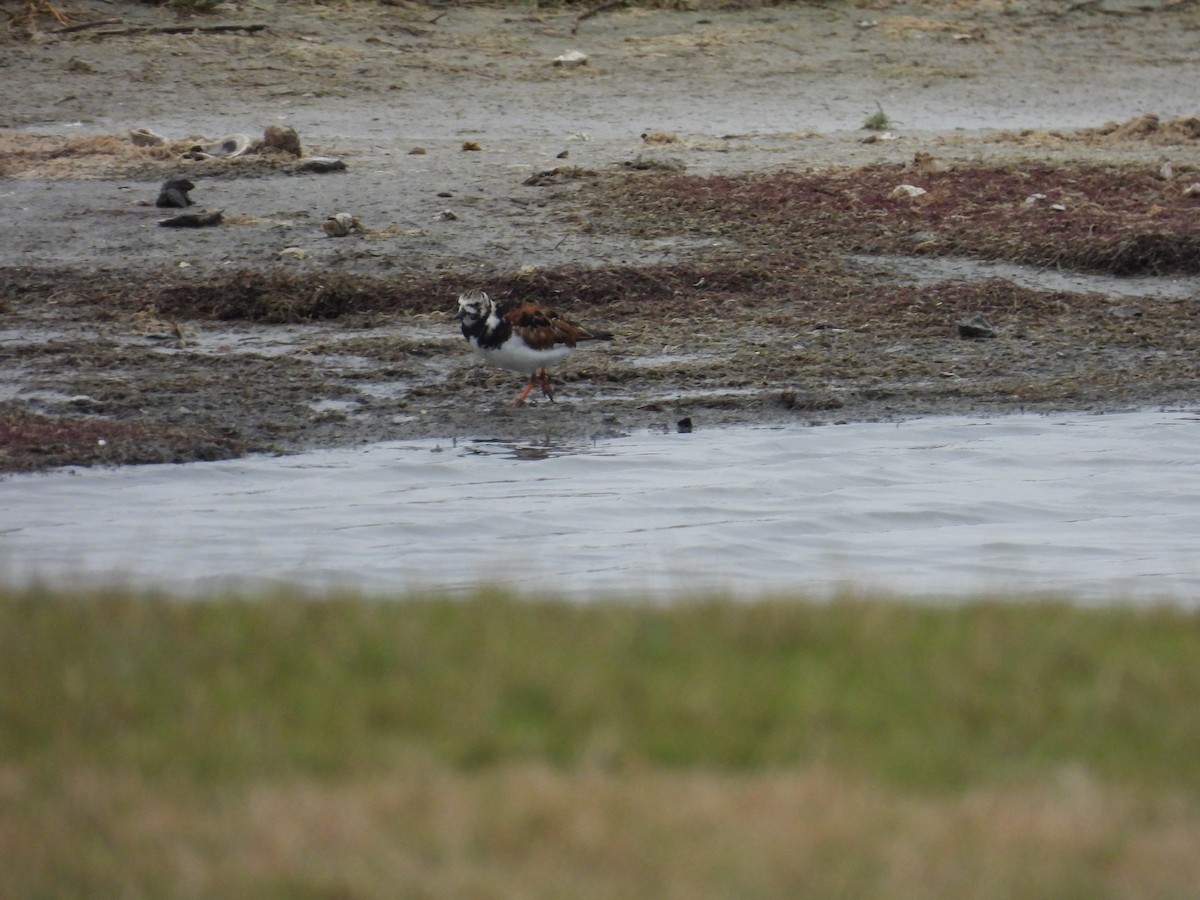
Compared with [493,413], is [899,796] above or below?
above

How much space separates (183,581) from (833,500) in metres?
3.96

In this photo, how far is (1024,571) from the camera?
8.66 metres

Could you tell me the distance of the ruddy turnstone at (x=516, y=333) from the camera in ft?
37.0

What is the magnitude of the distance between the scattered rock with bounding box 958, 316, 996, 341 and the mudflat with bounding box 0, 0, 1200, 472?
0.7 inches

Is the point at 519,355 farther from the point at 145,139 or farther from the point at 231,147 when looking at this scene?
the point at 145,139

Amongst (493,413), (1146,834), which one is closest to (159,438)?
(493,413)

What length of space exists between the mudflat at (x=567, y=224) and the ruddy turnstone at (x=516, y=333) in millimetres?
477

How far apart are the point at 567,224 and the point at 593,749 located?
11275mm

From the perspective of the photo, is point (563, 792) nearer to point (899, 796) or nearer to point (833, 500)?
point (899, 796)

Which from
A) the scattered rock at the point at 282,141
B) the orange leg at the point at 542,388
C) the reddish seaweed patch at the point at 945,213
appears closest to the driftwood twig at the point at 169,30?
the scattered rock at the point at 282,141

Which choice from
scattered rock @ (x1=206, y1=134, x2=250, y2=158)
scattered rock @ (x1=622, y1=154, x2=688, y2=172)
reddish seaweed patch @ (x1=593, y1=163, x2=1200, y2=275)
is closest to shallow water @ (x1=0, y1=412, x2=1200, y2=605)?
reddish seaweed patch @ (x1=593, y1=163, x2=1200, y2=275)

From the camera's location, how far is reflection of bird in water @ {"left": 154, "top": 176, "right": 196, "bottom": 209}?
15.2 metres

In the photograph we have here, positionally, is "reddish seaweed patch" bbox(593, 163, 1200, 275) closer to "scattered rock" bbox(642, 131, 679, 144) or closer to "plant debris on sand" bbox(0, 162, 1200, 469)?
"plant debris on sand" bbox(0, 162, 1200, 469)

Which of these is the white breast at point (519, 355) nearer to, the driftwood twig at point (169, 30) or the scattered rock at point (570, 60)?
the scattered rock at point (570, 60)
